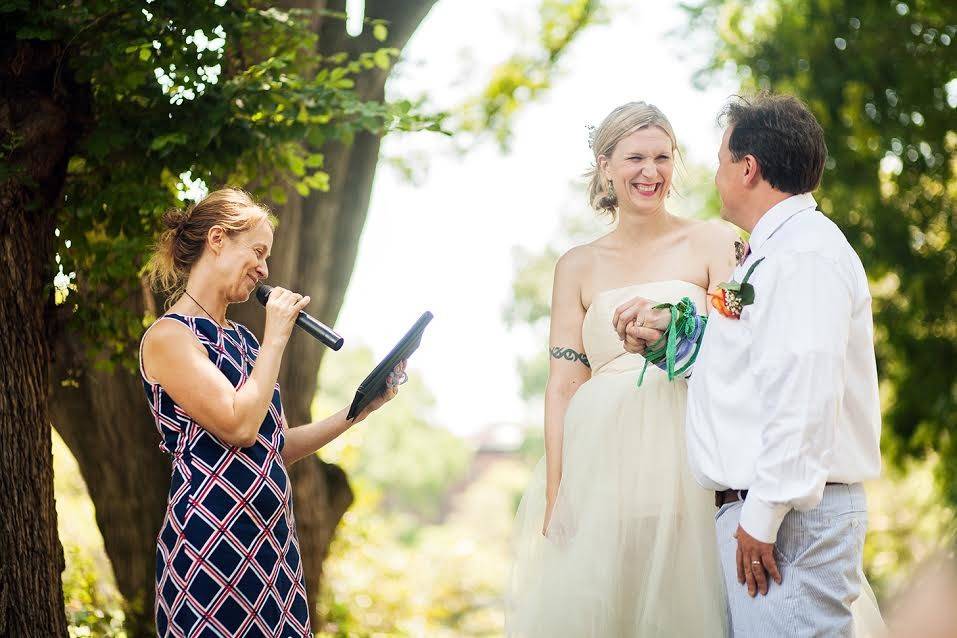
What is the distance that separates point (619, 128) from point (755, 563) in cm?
168

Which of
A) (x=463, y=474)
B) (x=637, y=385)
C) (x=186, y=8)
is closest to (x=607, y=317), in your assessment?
(x=637, y=385)

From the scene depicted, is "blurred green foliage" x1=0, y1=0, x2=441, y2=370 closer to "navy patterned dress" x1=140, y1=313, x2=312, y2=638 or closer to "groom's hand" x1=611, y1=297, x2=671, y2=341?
"navy patterned dress" x1=140, y1=313, x2=312, y2=638

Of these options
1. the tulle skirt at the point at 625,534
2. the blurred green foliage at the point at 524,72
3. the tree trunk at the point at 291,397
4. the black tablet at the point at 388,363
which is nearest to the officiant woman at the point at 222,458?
the black tablet at the point at 388,363

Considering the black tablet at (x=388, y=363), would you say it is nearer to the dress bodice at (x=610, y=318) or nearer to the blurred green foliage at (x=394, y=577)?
the dress bodice at (x=610, y=318)

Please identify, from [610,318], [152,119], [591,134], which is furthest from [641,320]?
[152,119]

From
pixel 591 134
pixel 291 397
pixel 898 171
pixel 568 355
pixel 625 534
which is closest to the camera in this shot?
pixel 625 534

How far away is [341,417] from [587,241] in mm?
1159

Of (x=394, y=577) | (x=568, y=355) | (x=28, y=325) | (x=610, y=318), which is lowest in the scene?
(x=394, y=577)

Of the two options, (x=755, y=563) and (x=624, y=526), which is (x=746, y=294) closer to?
(x=755, y=563)

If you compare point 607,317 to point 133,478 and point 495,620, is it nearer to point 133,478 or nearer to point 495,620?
A: point 133,478

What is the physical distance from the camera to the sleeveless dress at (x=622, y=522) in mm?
3170

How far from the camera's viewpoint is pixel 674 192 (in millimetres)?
3809

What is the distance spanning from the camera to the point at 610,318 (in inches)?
139

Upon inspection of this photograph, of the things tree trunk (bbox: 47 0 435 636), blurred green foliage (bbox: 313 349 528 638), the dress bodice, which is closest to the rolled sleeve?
the dress bodice
